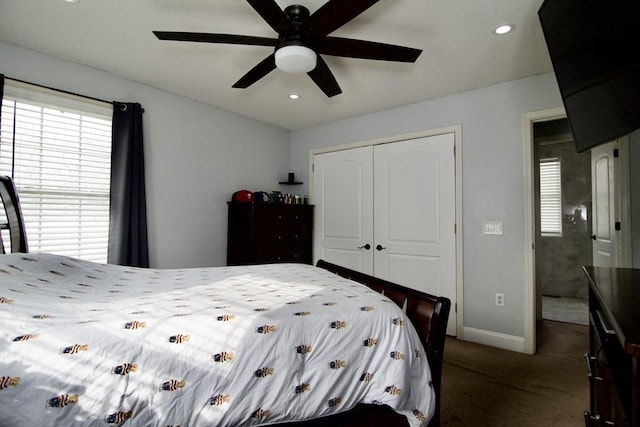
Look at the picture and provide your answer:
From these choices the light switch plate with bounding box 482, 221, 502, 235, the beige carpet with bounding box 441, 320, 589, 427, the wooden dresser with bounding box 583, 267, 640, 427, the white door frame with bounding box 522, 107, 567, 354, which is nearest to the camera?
the wooden dresser with bounding box 583, 267, 640, 427

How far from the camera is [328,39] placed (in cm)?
183

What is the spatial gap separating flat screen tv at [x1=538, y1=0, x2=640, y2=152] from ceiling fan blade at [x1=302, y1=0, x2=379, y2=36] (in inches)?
35.6

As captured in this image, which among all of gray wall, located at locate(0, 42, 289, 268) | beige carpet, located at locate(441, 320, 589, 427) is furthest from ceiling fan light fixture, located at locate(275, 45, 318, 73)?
beige carpet, located at locate(441, 320, 589, 427)

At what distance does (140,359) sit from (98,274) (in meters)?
1.02

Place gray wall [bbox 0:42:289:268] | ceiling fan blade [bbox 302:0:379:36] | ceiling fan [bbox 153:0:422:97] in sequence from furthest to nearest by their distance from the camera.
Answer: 1. gray wall [bbox 0:42:289:268]
2. ceiling fan [bbox 153:0:422:97]
3. ceiling fan blade [bbox 302:0:379:36]

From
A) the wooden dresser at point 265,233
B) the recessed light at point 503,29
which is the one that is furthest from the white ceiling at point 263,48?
the wooden dresser at point 265,233

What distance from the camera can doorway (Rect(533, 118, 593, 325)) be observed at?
4676 mm

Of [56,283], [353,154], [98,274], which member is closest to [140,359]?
[56,283]

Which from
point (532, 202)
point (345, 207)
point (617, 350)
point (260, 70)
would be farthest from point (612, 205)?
point (260, 70)

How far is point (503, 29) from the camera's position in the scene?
2129mm

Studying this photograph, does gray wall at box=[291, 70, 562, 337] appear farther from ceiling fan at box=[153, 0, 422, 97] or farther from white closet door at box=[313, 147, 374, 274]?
ceiling fan at box=[153, 0, 422, 97]

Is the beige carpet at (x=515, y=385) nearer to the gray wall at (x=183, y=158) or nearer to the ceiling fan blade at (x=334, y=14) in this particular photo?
the ceiling fan blade at (x=334, y=14)

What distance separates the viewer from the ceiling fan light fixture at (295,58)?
1.79m

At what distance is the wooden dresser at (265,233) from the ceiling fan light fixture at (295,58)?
192 cm
